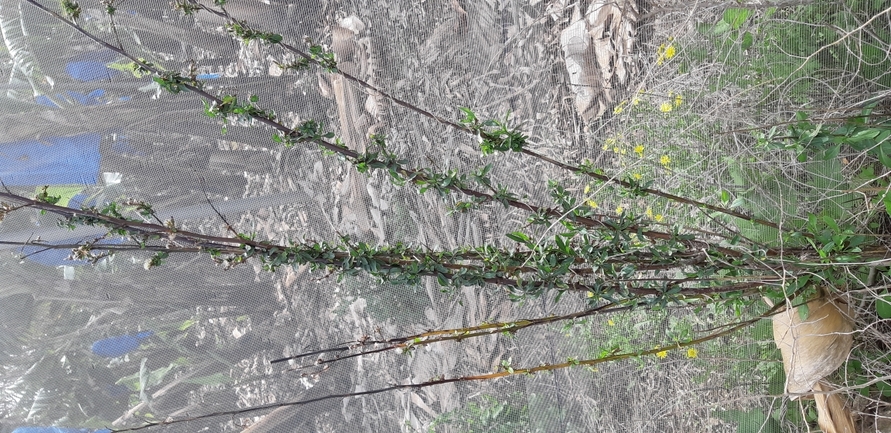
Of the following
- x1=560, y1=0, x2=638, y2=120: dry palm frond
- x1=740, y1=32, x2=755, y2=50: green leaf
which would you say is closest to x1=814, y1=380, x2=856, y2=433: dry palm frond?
x1=740, y1=32, x2=755, y2=50: green leaf

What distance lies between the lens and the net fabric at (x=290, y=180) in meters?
1.97

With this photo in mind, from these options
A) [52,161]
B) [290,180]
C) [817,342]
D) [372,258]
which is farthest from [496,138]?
[52,161]

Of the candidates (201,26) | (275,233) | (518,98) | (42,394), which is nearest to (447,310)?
(275,233)

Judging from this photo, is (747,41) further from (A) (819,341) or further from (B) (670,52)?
(A) (819,341)

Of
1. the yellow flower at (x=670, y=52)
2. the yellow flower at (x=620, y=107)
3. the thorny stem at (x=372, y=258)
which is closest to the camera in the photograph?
the thorny stem at (x=372, y=258)

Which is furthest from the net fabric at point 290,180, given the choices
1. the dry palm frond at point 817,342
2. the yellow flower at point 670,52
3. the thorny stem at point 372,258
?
the thorny stem at point 372,258

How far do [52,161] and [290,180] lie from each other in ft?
2.67

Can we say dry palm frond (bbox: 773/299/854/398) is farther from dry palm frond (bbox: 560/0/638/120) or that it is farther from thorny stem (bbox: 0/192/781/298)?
dry palm frond (bbox: 560/0/638/120)

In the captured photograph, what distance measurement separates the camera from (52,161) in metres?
2.03

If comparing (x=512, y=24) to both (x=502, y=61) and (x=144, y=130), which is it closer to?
(x=502, y=61)

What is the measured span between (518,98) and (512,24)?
0.81 ft

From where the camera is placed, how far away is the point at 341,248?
1.14 m

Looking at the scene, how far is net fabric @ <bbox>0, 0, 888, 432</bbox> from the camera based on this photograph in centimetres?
197

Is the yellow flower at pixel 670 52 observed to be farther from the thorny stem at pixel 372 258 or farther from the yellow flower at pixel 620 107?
the thorny stem at pixel 372 258
